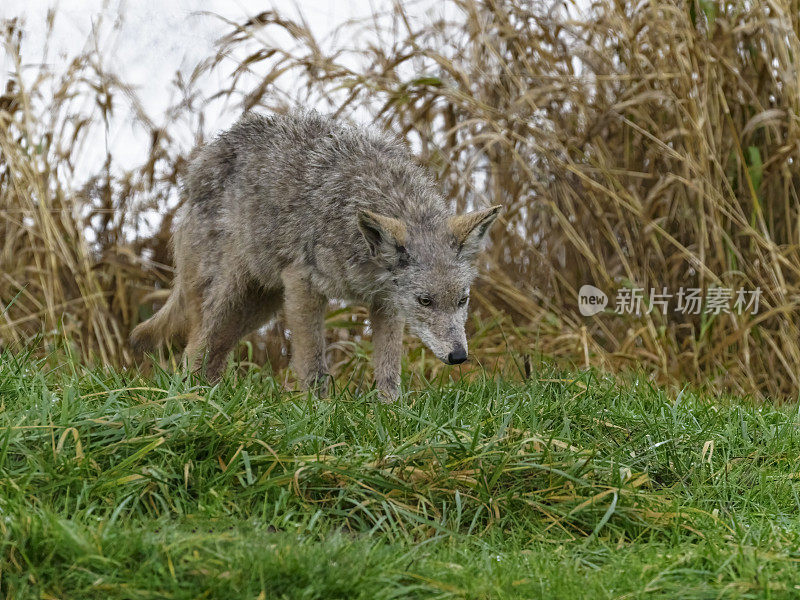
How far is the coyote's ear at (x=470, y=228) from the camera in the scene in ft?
14.7

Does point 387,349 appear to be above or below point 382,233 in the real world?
below

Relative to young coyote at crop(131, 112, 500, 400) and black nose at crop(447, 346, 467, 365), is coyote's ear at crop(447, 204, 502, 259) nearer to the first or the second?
young coyote at crop(131, 112, 500, 400)

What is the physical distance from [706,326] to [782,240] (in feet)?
2.98

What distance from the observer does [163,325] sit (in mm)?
5609

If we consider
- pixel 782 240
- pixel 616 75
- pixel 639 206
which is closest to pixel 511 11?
pixel 616 75

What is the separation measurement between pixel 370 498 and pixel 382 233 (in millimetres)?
1761

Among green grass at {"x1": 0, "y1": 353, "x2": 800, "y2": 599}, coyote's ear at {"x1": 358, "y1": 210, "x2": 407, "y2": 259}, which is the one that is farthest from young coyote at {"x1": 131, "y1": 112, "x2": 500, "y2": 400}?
green grass at {"x1": 0, "y1": 353, "x2": 800, "y2": 599}

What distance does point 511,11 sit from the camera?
6.34 m

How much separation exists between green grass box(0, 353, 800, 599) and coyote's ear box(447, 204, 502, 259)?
992 mm

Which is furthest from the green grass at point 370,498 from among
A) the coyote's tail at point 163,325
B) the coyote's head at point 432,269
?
the coyote's tail at point 163,325

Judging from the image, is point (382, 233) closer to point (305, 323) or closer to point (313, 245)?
point (313, 245)

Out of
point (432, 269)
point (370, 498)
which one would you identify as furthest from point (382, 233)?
point (370, 498)

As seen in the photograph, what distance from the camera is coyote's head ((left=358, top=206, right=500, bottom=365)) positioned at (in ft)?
14.2

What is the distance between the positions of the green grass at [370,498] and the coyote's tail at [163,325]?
174 cm
